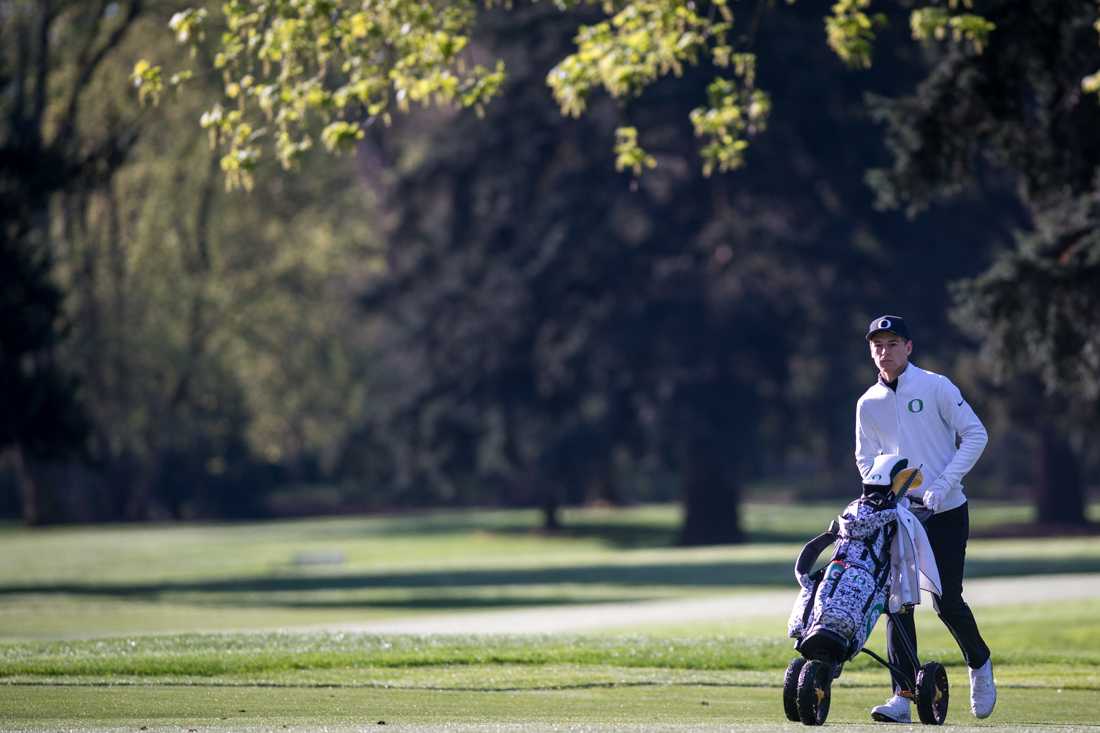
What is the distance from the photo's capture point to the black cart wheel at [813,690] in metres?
9.73

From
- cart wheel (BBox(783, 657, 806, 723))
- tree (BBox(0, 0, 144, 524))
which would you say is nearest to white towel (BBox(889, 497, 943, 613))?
cart wheel (BBox(783, 657, 806, 723))

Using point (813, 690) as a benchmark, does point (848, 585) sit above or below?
above

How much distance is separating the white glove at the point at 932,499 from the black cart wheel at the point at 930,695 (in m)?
0.91

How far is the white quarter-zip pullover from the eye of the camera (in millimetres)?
10258

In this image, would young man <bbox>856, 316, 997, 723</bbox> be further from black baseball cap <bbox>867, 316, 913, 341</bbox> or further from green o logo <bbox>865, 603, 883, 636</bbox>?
green o logo <bbox>865, 603, 883, 636</bbox>

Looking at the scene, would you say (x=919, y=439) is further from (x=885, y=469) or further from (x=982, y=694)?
(x=982, y=694)

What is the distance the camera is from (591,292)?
1545 inches

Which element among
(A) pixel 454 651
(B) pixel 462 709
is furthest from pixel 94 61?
(B) pixel 462 709

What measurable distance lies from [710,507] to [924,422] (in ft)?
105

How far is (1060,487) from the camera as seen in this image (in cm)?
4338

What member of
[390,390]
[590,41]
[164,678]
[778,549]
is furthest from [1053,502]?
[164,678]

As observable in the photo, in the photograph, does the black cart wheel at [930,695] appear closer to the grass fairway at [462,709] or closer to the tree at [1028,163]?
the grass fairway at [462,709]

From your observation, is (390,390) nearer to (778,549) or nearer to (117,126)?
(778,549)

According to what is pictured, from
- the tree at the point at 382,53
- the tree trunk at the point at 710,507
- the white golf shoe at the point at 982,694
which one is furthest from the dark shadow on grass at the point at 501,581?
the white golf shoe at the point at 982,694
